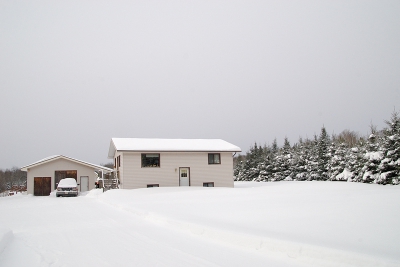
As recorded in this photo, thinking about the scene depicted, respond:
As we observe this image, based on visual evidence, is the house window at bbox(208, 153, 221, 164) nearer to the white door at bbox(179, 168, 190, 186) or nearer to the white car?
the white door at bbox(179, 168, 190, 186)

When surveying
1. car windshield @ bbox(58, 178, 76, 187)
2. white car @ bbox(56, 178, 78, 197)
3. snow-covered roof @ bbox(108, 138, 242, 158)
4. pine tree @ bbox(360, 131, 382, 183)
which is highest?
snow-covered roof @ bbox(108, 138, 242, 158)

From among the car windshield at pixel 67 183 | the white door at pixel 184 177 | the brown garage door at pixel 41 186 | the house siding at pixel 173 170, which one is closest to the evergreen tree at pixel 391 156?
the house siding at pixel 173 170

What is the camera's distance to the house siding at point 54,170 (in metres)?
31.1

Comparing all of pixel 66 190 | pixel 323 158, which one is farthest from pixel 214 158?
pixel 323 158

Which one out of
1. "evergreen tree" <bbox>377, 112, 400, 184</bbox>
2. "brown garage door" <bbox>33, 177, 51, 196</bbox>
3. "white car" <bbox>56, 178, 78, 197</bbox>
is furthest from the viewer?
"brown garage door" <bbox>33, 177, 51, 196</bbox>

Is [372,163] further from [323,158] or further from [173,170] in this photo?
[173,170]

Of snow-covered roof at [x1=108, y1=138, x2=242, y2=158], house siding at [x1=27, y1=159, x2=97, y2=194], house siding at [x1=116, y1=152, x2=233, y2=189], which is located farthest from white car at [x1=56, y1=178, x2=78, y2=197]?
snow-covered roof at [x1=108, y1=138, x2=242, y2=158]

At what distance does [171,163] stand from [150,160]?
1.86 meters

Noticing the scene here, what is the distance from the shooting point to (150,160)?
2772 centimetres

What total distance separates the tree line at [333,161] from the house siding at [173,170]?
10326 millimetres

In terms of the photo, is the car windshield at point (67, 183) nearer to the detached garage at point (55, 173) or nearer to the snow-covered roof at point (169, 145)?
the detached garage at point (55, 173)

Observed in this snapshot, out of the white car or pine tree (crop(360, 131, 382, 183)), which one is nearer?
pine tree (crop(360, 131, 382, 183))

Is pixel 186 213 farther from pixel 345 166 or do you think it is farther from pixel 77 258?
pixel 345 166

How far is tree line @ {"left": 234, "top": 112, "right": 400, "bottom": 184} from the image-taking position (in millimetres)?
21328
